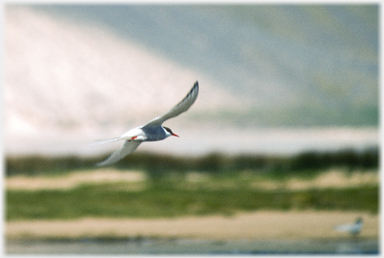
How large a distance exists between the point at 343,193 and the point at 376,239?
1.80 feet

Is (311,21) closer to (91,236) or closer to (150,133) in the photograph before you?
(91,236)

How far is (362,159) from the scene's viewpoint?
5141 millimetres

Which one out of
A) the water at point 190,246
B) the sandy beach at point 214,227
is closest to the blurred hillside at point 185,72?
the sandy beach at point 214,227

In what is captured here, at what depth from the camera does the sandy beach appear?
494 cm

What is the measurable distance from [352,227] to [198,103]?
Answer: 1.99 meters

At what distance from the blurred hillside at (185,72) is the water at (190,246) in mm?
977

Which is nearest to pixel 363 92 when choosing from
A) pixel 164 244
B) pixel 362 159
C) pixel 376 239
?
pixel 362 159

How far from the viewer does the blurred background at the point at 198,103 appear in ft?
16.4

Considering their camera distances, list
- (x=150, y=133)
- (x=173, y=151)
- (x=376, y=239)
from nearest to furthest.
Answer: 1. (x=150, y=133)
2. (x=376, y=239)
3. (x=173, y=151)

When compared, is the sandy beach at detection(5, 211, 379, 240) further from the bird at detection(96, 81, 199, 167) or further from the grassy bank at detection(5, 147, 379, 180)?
the bird at detection(96, 81, 199, 167)

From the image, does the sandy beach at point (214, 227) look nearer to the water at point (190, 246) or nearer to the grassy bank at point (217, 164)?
the water at point (190, 246)

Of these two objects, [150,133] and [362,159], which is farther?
[362,159]

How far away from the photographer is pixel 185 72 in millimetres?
5027

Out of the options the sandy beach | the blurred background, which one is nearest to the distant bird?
the sandy beach
